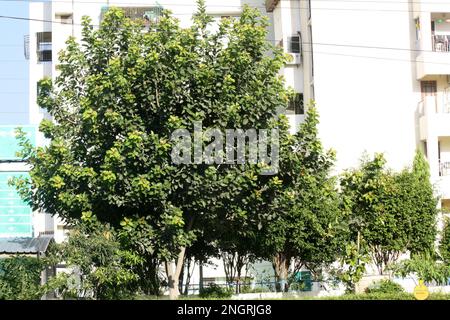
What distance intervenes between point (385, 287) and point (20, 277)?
392 inches

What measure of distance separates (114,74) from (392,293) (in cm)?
914

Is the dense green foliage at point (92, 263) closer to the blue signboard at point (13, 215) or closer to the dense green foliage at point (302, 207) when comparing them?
the dense green foliage at point (302, 207)

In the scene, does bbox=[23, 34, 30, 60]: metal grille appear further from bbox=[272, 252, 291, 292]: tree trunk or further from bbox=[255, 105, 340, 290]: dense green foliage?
bbox=[255, 105, 340, 290]: dense green foliage

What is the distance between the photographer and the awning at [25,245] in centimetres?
2039

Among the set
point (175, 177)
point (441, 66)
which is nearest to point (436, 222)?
point (441, 66)

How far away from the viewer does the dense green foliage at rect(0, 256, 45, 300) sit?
18.9 metres

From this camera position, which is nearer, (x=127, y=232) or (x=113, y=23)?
(x=127, y=232)

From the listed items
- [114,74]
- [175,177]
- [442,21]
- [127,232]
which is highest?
[442,21]

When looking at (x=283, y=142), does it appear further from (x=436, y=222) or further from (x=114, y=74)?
(x=436, y=222)

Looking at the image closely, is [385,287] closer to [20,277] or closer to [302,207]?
[302,207]

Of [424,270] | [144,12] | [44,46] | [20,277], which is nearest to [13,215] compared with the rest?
[44,46]

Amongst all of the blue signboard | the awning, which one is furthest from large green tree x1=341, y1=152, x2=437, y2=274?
the blue signboard

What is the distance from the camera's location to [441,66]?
2883 cm

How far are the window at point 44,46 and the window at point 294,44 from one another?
1060 cm
